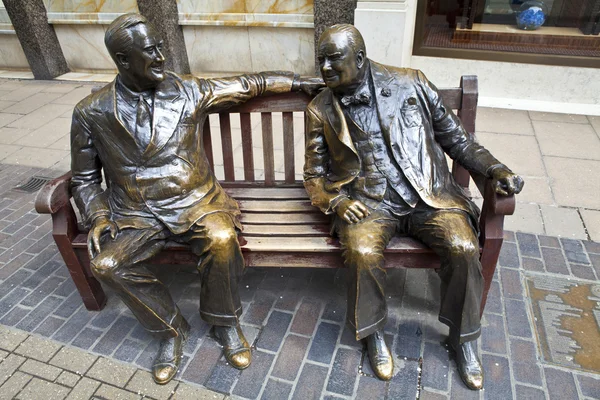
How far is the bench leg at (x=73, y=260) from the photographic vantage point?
2670 millimetres

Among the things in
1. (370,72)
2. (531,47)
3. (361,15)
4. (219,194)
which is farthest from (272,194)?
(531,47)

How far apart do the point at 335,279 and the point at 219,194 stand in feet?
3.18

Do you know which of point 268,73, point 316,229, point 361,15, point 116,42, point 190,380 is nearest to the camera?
point 116,42

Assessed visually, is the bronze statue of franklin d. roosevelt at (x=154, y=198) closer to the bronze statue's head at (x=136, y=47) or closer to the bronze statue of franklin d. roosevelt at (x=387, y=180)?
the bronze statue's head at (x=136, y=47)

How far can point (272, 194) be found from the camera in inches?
124

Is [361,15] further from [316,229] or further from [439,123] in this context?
[316,229]

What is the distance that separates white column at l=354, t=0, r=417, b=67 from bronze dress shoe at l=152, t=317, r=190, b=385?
393 centimetres

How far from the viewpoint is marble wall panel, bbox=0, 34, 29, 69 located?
7.89 m

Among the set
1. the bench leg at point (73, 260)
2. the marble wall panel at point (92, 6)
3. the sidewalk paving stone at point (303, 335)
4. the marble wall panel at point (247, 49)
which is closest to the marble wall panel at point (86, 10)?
the marble wall panel at point (92, 6)

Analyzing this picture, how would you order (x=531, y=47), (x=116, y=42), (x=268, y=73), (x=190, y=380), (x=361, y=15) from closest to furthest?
1. (x=116, y=42)
2. (x=190, y=380)
3. (x=268, y=73)
4. (x=361, y=15)
5. (x=531, y=47)

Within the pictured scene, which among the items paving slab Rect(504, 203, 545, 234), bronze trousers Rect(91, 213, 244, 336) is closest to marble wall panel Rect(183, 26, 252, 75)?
paving slab Rect(504, 203, 545, 234)

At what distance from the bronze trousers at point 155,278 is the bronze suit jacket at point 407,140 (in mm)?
579

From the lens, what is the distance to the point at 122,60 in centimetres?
243

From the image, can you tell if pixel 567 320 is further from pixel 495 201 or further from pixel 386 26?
pixel 386 26
